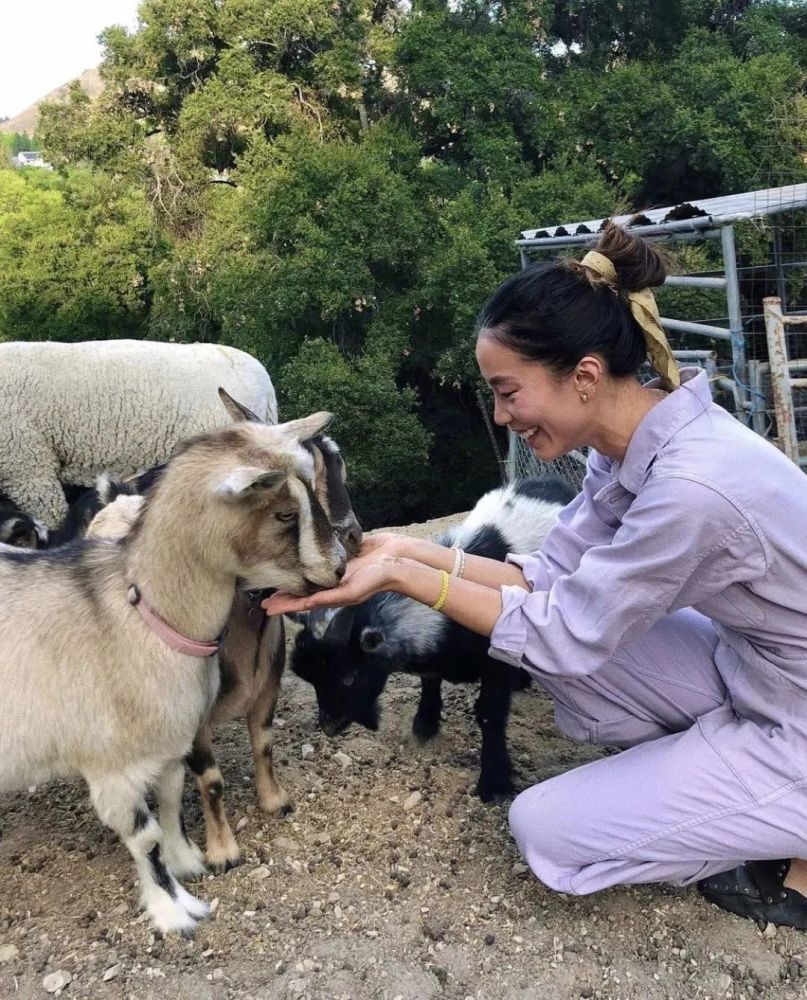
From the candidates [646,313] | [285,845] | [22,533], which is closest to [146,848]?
[285,845]

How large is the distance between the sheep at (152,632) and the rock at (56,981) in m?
0.28

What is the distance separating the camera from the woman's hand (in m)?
2.60

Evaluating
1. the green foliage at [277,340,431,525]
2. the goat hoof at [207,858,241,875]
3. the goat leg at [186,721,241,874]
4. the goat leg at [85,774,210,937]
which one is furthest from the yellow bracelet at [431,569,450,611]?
the green foliage at [277,340,431,525]

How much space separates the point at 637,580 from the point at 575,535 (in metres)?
0.63

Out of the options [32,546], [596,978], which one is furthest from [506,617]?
[32,546]

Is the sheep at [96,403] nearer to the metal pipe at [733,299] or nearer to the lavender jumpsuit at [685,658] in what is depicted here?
the metal pipe at [733,299]

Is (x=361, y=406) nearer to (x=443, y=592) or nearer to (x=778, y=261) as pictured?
(x=778, y=261)

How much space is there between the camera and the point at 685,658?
2.83 m

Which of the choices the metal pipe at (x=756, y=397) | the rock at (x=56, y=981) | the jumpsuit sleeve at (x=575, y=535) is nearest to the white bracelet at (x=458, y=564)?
the jumpsuit sleeve at (x=575, y=535)

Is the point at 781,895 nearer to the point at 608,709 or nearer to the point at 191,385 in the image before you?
the point at 608,709

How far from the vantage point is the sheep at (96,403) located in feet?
26.6

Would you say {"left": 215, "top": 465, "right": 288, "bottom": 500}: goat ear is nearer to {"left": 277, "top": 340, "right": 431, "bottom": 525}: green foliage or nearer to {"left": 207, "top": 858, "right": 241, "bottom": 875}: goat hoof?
{"left": 207, "top": 858, "right": 241, "bottom": 875}: goat hoof

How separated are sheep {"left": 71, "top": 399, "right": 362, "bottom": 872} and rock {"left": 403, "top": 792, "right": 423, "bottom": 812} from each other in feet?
1.44

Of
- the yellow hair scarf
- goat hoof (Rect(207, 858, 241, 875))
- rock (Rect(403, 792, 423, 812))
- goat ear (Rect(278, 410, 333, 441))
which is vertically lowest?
rock (Rect(403, 792, 423, 812))
